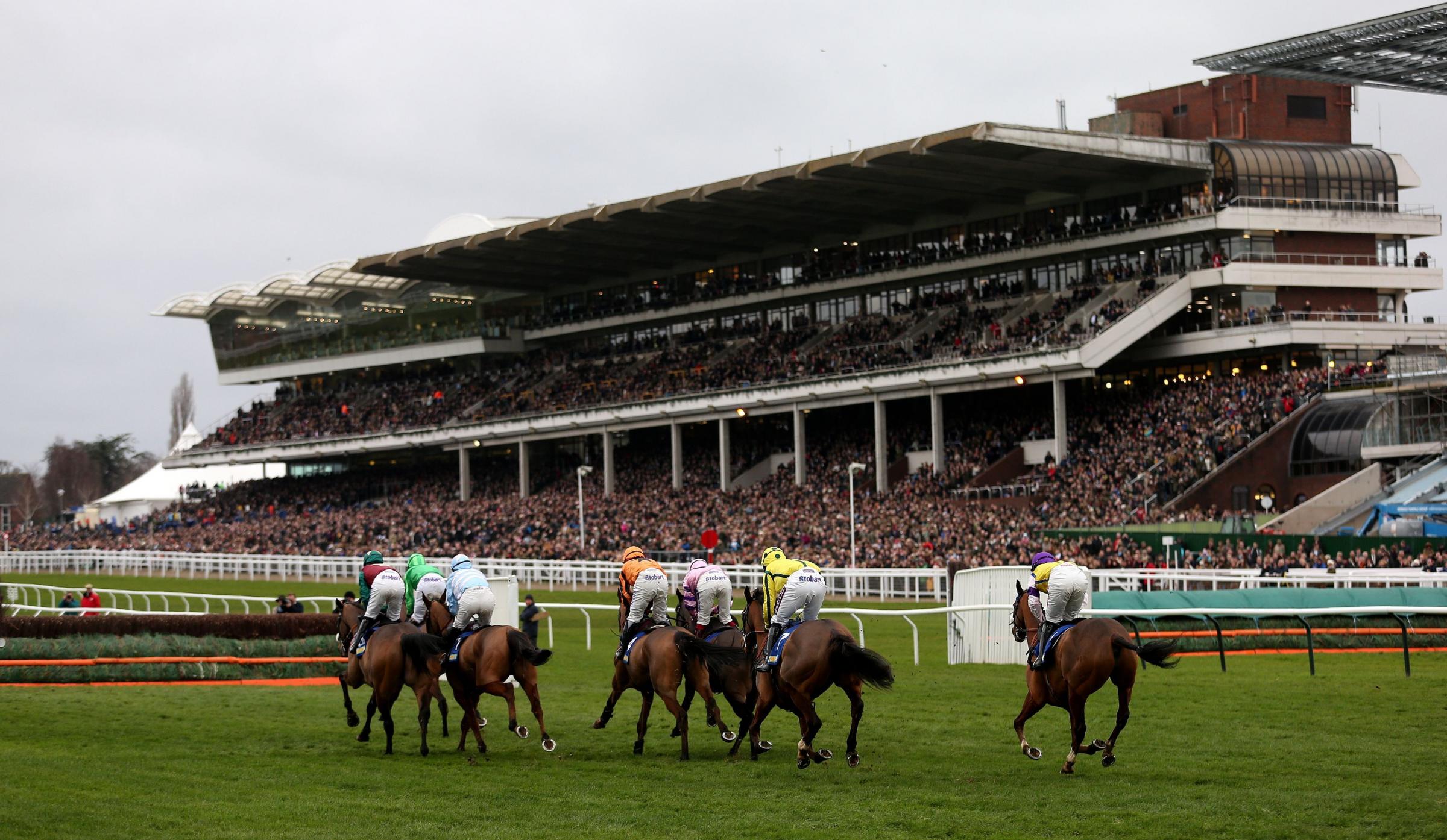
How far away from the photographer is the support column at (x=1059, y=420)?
38.9m

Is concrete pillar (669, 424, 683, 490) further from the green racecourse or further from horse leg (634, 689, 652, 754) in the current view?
horse leg (634, 689, 652, 754)

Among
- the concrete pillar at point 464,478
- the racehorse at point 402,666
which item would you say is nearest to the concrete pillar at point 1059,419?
the concrete pillar at point 464,478

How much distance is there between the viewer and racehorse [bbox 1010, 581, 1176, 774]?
10.0m

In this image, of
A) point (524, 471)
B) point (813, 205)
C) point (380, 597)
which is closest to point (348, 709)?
point (380, 597)

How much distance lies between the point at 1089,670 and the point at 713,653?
2.68 meters

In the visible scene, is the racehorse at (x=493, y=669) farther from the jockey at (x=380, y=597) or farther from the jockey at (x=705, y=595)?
the jockey at (x=705, y=595)

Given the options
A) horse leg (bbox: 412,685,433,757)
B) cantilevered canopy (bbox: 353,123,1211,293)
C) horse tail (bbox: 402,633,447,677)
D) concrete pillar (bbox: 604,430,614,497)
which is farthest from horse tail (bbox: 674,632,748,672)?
concrete pillar (bbox: 604,430,614,497)

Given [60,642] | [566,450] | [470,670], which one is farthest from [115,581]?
[470,670]

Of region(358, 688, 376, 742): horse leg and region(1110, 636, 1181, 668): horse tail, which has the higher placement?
region(1110, 636, 1181, 668): horse tail

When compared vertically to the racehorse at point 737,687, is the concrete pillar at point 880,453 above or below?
above

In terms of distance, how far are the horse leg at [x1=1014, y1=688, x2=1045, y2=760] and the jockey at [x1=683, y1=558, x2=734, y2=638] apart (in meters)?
2.31

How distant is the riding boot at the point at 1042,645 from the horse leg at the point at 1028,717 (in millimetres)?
174

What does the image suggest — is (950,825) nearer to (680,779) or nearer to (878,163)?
(680,779)

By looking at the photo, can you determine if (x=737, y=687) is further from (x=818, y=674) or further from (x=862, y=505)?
(x=862, y=505)
